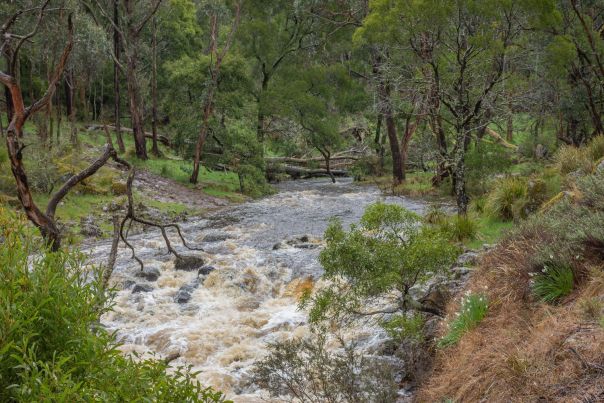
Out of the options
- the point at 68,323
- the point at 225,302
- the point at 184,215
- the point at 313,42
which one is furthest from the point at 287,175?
the point at 68,323

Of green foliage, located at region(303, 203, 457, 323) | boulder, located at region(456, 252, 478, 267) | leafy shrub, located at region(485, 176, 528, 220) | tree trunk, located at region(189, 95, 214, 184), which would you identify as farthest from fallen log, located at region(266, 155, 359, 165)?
green foliage, located at region(303, 203, 457, 323)

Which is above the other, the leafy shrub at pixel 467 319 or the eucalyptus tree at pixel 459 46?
the eucalyptus tree at pixel 459 46

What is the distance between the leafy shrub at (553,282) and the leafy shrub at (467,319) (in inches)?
25.3

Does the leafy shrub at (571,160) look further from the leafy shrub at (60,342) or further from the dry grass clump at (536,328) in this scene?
the leafy shrub at (60,342)

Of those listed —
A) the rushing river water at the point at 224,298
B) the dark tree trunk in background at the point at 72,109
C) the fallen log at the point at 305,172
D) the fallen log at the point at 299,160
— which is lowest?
the rushing river water at the point at 224,298

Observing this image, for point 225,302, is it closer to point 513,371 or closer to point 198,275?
point 198,275

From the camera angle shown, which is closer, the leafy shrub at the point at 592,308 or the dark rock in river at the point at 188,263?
the leafy shrub at the point at 592,308

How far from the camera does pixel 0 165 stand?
16531 millimetres

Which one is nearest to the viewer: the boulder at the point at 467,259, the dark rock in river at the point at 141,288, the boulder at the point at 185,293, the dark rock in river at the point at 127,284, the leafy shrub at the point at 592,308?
the leafy shrub at the point at 592,308

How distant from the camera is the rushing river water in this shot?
26.1ft

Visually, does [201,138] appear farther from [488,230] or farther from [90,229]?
[488,230]

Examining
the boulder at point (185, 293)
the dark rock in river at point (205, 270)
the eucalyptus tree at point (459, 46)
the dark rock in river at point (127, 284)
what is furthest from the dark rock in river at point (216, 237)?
the eucalyptus tree at point (459, 46)

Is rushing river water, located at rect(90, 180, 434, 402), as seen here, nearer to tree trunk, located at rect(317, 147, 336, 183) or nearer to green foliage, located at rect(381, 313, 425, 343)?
green foliage, located at rect(381, 313, 425, 343)

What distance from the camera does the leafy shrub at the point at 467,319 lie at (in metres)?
6.36
